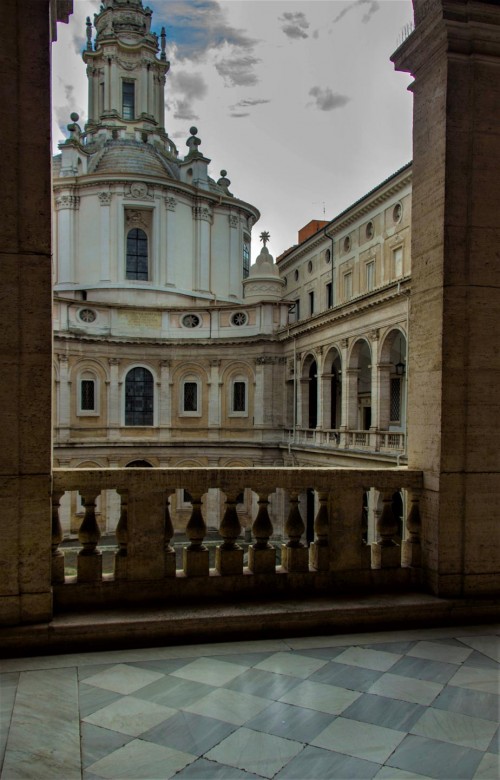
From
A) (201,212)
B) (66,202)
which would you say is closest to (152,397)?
(201,212)

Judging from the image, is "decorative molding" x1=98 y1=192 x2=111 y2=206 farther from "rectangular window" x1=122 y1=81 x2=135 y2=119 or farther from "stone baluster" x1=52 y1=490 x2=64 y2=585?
"stone baluster" x1=52 y1=490 x2=64 y2=585

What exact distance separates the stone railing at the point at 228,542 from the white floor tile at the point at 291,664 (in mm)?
724

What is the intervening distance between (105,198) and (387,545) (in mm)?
38551

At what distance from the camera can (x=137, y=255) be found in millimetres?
41156

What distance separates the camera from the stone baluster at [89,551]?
408cm

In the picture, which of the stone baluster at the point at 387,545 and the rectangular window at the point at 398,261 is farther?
the rectangular window at the point at 398,261

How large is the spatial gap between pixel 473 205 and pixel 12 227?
3092mm

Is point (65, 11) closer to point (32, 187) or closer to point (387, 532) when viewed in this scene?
point (32, 187)

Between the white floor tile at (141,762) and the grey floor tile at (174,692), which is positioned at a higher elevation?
the white floor tile at (141,762)

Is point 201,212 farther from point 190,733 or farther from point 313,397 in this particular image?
point 190,733

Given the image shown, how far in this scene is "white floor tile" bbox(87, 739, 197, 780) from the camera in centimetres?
246

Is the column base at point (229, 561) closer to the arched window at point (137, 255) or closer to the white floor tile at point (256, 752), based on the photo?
the white floor tile at point (256, 752)

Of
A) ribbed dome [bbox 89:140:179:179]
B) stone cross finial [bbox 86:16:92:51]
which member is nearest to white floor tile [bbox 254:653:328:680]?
ribbed dome [bbox 89:140:179:179]

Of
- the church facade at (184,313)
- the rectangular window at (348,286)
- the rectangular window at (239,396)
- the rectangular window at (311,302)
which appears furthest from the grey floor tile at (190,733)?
the rectangular window at (311,302)
